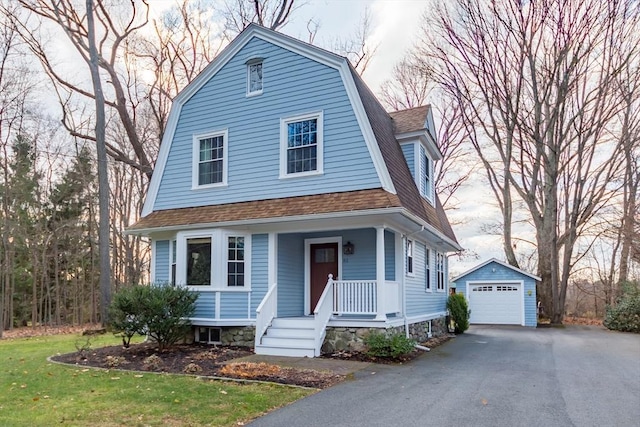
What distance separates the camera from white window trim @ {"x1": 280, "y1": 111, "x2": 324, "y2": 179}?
1095 cm

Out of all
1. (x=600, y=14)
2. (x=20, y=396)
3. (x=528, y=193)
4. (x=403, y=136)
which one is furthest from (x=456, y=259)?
(x=20, y=396)

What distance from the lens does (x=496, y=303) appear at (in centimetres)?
2161

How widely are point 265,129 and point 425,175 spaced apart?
16.5 feet

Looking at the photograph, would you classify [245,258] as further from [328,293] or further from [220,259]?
[328,293]

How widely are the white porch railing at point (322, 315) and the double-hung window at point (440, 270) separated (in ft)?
21.6

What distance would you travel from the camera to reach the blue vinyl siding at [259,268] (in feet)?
36.3

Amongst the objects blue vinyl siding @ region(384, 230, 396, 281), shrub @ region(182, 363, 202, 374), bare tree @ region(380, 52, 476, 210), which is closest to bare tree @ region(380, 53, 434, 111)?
bare tree @ region(380, 52, 476, 210)

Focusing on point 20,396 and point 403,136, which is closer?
point 20,396

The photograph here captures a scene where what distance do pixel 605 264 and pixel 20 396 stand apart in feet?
96.0

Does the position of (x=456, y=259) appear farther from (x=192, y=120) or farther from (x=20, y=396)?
(x=20, y=396)

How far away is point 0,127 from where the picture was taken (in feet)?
63.2

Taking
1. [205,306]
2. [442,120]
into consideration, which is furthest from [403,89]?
[205,306]

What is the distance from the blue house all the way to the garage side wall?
9494 mm

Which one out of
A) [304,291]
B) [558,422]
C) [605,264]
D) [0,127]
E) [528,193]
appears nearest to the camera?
[558,422]
